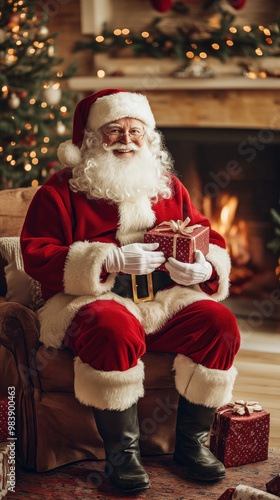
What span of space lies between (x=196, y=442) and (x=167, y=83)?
2.33m

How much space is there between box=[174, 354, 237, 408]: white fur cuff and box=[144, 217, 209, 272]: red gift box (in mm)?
358

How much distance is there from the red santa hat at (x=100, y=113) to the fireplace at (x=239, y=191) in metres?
1.58

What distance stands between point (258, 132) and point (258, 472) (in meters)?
2.23

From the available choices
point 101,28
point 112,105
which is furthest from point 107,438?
point 101,28

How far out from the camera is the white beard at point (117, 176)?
226cm

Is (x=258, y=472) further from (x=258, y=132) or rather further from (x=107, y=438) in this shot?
(x=258, y=132)

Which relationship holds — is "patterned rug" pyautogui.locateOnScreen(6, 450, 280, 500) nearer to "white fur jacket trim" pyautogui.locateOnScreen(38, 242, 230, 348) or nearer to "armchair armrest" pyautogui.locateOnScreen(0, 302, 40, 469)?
"armchair armrest" pyautogui.locateOnScreen(0, 302, 40, 469)

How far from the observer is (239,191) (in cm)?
402

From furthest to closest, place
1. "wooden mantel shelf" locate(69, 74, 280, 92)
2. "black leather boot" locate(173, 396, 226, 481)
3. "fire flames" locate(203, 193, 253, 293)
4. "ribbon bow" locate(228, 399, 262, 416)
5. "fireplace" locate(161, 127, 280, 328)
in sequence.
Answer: "fire flames" locate(203, 193, 253, 293) → "fireplace" locate(161, 127, 280, 328) → "wooden mantel shelf" locate(69, 74, 280, 92) → "ribbon bow" locate(228, 399, 262, 416) → "black leather boot" locate(173, 396, 226, 481)

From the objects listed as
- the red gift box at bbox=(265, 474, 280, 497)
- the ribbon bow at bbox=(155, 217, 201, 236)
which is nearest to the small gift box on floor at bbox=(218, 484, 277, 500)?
the red gift box at bbox=(265, 474, 280, 497)

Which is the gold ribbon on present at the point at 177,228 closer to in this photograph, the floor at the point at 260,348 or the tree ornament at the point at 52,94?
the floor at the point at 260,348

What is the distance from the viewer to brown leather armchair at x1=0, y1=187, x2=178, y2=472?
213 centimetres

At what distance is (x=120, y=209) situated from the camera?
2.27 m

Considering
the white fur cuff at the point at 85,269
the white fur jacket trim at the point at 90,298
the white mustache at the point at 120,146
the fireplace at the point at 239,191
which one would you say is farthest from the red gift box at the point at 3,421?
the fireplace at the point at 239,191
